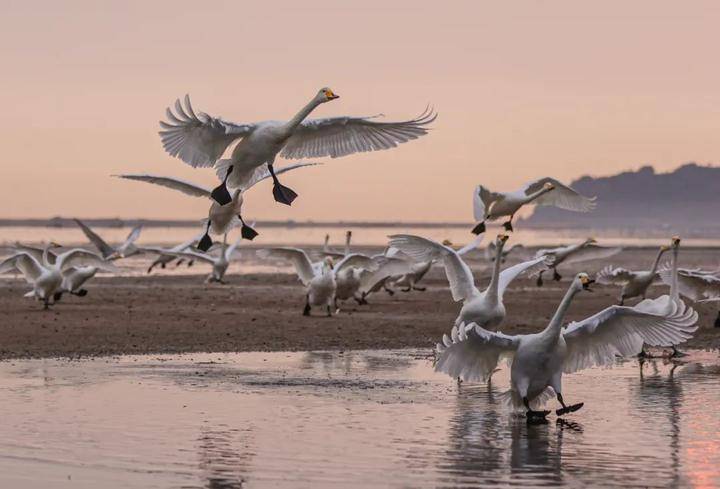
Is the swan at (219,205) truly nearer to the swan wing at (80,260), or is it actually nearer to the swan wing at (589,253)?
the swan wing at (80,260)

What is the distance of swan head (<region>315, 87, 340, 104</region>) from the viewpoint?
52.9 feet

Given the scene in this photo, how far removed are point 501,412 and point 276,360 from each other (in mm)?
5639

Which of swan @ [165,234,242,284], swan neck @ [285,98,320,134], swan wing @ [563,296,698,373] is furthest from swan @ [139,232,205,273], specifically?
swan wing @ [563,296,698,373]

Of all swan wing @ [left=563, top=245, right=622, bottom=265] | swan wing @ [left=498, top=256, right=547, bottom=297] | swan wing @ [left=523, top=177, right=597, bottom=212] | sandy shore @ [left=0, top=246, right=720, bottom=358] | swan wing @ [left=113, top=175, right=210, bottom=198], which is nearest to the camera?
swan wing @ [left=498, top=256, right=547, bottom=297]

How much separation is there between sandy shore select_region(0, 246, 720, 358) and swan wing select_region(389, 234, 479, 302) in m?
3.50

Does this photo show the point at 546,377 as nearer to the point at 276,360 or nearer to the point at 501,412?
the point at 501,412

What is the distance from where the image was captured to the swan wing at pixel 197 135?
52.6ft

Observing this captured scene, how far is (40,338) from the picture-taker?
2169 centimetres

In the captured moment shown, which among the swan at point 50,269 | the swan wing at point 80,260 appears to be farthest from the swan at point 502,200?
the swan wing at point 80,260

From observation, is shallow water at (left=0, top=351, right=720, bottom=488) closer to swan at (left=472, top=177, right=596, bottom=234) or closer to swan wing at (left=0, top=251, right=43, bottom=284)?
swan at (left=472, top=177, right=596, bottom=234)

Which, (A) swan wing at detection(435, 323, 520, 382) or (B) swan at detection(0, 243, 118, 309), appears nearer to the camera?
(A) swan wing at detection(435, 323, 520, 382)

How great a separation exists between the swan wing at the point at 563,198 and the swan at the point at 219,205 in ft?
23.8

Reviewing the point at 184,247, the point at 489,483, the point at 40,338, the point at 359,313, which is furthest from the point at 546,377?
the point at 184,247

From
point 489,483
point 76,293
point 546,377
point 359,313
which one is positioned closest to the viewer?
point 489,483
